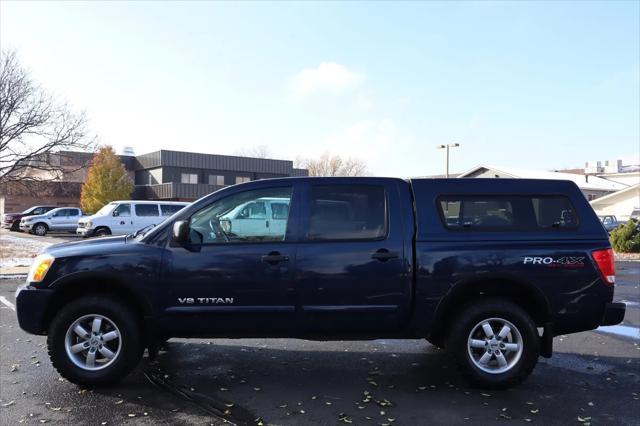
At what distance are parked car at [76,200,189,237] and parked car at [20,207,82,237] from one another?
8585 mm

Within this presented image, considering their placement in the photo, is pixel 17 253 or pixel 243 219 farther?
pixel 17 253

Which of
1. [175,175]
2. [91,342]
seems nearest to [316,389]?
[91,342]

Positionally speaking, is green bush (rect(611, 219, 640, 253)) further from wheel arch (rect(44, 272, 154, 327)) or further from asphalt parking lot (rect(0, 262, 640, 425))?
wheel arch (rect(44, 272, 154, 327))

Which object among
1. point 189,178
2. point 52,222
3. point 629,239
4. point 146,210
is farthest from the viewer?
point 189,178

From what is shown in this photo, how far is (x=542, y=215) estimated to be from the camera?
15.8ft

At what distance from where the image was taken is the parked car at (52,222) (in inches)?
1107

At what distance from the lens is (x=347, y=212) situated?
15.6ft

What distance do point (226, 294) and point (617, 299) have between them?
8697 mm

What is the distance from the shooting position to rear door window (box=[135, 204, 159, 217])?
21234mm

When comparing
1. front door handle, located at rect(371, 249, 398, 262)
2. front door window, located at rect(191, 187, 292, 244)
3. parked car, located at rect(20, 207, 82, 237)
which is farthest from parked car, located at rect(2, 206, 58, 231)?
front door handle, located at rect(371, 249, 398, 262)

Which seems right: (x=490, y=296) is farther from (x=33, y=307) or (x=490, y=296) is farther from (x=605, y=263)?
(x=33, y=307)

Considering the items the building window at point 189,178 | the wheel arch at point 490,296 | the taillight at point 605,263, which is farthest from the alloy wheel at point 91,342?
the building window at point 189,178

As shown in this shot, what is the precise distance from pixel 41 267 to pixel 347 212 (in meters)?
2.87

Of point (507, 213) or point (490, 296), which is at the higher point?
point (507, 213)
